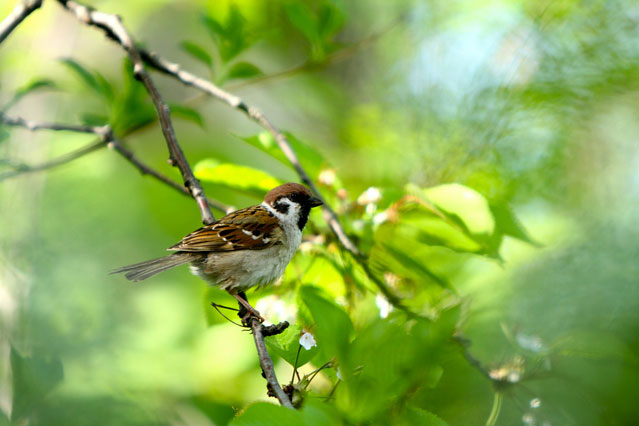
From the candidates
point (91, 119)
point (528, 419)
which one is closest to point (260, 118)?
point (91, 119)

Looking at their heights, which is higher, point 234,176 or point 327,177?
point 234,176

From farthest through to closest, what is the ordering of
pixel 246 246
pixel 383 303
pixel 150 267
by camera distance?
1. pixel 246 246
2. pixel 150 267
3. pixel 383 303


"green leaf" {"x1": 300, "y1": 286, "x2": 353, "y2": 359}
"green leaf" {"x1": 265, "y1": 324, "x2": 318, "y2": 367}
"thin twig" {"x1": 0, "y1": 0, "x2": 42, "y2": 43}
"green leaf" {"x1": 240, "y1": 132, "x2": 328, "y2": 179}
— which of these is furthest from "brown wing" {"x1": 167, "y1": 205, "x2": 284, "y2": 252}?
"green leaf" {"x1": 300, "y1": 286, "x2": 353, "y2": 359}

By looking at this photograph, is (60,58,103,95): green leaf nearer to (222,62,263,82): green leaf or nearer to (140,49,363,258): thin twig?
(140,49,363,258): thin twig

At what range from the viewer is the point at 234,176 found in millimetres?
1667

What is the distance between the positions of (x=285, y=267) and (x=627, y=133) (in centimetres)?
105

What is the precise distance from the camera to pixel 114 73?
413cm

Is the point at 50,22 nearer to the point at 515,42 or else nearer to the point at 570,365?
the point at 515,42

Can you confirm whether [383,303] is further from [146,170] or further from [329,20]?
[329,20]

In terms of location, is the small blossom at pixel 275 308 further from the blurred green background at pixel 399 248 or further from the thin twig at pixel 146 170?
the thin twig at pixel 146 170

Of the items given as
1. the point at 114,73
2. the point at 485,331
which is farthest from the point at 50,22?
the point at 485,331

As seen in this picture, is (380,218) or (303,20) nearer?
(380,218)

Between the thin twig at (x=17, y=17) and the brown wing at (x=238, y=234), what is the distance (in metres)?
0.83

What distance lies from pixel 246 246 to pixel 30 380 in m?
1.19
